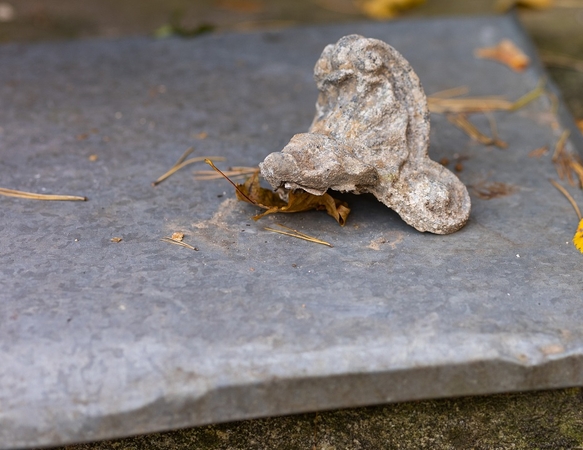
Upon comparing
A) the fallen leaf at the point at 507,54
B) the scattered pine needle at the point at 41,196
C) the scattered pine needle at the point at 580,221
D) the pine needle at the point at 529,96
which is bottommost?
the scattered pine needle at the point at 41,196

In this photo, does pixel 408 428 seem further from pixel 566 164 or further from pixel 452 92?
pixel 452 92

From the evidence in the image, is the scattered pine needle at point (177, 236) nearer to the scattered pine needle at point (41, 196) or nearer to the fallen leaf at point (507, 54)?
the scattered pine needle at point (41, 196)

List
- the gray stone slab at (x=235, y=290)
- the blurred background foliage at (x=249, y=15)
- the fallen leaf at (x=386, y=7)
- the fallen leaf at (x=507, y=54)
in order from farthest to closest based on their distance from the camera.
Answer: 1. the fallen leaf at (x=386, y=7)
2. the blurred background foliage at (x=249, y=15)
3. the fallen leaf at (x=507, y=54)
4. the gray stone slab at (x=235, y=290)

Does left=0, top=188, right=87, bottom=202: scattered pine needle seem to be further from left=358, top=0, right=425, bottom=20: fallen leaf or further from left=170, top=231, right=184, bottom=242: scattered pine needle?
left=358, top=0, right=425, bottom=20: fallen leaf

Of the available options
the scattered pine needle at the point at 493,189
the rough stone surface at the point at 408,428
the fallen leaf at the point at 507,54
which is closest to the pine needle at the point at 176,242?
the rough stone surface at the point at 408,428

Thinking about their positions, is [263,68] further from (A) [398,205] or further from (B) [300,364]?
(B) [300,364]

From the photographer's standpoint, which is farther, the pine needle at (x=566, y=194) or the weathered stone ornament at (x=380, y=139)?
the pine needle at (x=566, y=194)

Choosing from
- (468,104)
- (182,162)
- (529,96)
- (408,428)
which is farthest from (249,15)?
(408,428)

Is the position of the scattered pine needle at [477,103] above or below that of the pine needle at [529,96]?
below
